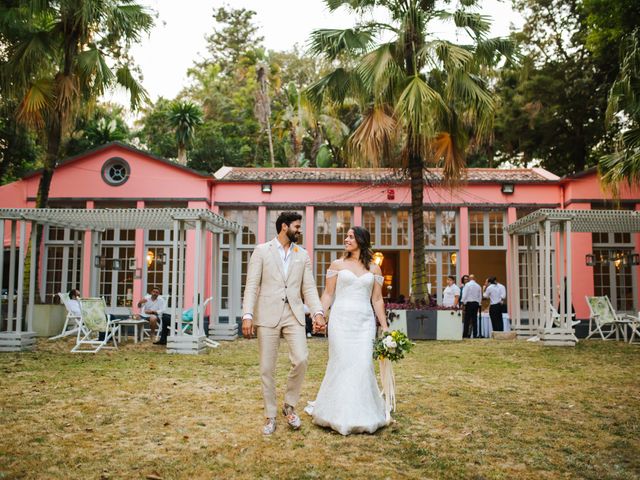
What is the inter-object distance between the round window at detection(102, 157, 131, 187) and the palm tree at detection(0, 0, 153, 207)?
161 inches

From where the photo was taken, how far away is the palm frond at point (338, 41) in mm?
12500

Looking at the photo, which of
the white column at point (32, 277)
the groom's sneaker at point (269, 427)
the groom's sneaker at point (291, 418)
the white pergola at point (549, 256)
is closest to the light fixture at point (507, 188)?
the white pergola at point (549, 256)

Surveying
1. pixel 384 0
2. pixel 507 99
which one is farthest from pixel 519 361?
pixel 507 99

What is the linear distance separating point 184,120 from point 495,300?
15944 millimetres

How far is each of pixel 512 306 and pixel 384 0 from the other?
7.70 meters

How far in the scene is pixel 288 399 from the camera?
488 cm

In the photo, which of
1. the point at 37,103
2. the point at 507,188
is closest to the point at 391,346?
the point at 37,103

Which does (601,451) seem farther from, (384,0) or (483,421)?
(384,0)

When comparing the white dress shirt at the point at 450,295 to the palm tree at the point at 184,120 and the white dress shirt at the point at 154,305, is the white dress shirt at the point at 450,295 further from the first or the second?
the palm tree at the point at 184,120

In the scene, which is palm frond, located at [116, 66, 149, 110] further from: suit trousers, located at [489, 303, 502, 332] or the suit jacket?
suit trousers, located at [489, 303, 502, 332]

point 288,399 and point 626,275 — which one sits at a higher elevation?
point 626,275

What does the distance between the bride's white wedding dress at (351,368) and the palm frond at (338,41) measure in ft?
28.0

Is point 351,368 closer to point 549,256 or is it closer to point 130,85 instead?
point 549,256

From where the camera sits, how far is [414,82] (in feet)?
38.3
